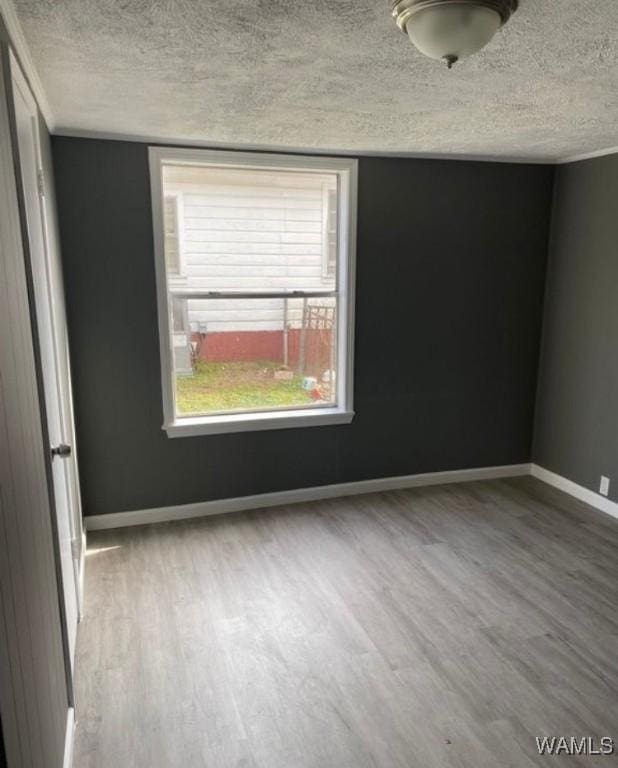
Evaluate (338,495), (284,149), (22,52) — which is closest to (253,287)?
(284,149)

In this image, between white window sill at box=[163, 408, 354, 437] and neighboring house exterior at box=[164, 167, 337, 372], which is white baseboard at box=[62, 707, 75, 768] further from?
neighboring house exterior at box=[164, 167, 337, 372]

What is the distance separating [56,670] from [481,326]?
3.46 meters

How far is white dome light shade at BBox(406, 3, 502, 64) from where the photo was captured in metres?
1.47

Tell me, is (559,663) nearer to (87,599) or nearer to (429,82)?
(87,599)

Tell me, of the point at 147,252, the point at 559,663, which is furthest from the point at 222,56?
the point at 559,663

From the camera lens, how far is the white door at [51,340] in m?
1.99

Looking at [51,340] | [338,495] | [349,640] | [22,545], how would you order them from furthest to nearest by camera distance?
[338,495]
[349,640]
[51,340]
[22,545]

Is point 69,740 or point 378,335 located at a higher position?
point 378,335

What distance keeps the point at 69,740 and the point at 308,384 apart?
2559mm

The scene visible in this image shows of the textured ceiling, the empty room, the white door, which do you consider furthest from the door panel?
the textured ceiling

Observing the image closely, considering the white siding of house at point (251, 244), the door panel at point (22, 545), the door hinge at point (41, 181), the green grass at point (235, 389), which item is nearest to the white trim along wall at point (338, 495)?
the green grass at point (235, 389)

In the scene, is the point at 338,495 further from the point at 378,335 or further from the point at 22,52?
the point at 22,52

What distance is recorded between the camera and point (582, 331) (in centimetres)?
397

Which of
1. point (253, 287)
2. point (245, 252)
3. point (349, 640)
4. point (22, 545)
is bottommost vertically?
point (349, 640)
